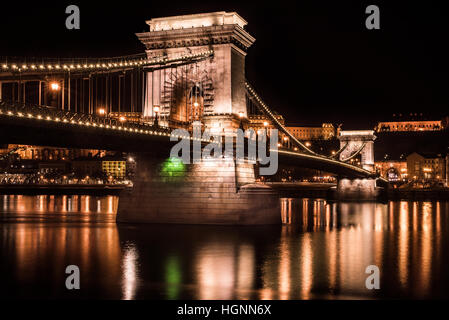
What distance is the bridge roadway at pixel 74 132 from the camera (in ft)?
75.2

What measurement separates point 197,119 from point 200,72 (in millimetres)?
3109

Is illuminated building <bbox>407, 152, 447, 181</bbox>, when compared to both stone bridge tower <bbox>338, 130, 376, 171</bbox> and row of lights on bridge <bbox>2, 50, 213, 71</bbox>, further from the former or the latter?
row of lights on bridge <bbox>2, 50, 213, 71</bbox>

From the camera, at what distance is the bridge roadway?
22.9 metres

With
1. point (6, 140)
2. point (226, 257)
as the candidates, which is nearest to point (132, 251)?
point (226, 257)

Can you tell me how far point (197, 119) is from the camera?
39500mm

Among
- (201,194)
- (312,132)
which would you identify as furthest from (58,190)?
(312,132)

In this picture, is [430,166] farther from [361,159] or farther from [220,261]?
[220,261]

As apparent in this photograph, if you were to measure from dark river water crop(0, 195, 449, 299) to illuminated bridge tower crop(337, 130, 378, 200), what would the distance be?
3845cm

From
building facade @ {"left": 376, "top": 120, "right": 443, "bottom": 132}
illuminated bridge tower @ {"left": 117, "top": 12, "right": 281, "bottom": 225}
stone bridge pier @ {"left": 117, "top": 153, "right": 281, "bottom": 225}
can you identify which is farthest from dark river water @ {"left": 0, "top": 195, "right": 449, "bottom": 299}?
building facade @ {"left": 376, "top": 120, "right": 443, "bottom": 132}

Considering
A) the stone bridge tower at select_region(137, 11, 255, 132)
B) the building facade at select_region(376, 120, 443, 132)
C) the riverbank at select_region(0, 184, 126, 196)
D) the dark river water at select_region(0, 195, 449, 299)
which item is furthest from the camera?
the building facade at select_region(376, 120, 443, 132)

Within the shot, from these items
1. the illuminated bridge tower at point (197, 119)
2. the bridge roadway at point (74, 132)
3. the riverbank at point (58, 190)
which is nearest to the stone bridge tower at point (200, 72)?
the illuminated bridge tower at point (197, 119)

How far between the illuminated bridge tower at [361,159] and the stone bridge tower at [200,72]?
4180cm
